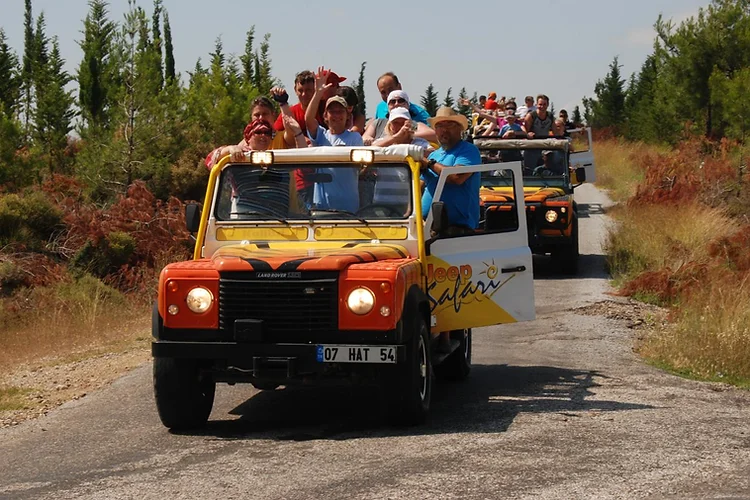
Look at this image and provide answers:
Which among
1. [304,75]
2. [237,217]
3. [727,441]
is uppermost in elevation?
[304,75]

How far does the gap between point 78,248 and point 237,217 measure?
43.6 feet

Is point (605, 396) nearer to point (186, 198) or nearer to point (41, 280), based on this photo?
point (41, 280)

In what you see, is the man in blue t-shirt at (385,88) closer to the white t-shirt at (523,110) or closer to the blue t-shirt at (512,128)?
the blue t-shirt at (512,128)

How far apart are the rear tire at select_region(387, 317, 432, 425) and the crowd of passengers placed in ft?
4.62

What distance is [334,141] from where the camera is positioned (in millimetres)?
9555

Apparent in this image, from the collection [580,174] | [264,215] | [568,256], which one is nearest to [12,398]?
[264,215]

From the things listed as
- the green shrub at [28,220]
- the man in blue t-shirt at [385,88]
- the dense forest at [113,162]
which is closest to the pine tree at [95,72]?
the dense forest at [113,162]

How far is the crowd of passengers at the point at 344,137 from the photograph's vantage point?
8750 millimetres

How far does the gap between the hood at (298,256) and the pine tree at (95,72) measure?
29.5m

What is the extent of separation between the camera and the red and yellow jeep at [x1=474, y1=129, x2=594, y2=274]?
17859 mm

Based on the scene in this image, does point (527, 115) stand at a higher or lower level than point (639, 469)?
higher

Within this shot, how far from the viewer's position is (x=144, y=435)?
313 inches

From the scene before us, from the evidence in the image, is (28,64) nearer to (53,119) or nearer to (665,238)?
(53,119)

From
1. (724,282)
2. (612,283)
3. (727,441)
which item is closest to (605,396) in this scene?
(727,441)
